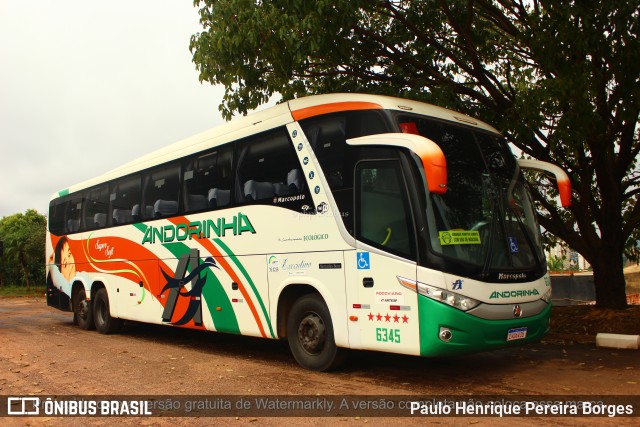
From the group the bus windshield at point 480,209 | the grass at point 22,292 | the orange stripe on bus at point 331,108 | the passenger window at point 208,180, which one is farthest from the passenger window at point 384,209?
the grass at point 22,292

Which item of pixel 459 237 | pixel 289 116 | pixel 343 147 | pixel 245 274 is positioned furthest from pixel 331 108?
pixel 245 274

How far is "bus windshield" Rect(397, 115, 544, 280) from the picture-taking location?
23.5ft

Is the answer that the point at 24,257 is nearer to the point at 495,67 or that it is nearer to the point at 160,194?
the point at 160,194

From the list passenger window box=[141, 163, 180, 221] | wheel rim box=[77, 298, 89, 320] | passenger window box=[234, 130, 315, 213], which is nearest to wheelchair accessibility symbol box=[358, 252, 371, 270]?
passenger window box=[234, 130, 315, 213]

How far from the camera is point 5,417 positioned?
250 inches

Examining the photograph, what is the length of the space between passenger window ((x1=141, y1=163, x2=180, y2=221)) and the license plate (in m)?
6.52

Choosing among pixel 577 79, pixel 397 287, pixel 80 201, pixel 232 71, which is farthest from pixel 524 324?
pixel 80 201

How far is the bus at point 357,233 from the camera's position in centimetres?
709

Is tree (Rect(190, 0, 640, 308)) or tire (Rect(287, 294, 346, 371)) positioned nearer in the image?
tire (Rect(287, 294, 346, 371))

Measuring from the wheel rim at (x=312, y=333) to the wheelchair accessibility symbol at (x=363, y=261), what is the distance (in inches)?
46.0

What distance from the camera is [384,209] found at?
7551mm

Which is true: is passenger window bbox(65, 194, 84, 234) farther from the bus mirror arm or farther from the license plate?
the license plate

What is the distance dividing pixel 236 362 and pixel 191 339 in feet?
12.0

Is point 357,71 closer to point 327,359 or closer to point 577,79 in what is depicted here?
point 577,79
